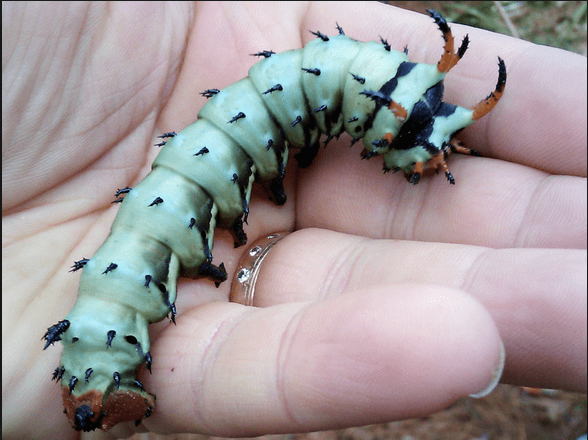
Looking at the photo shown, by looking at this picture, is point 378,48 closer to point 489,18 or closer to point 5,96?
point 5,96

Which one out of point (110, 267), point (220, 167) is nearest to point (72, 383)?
point (110, 267)

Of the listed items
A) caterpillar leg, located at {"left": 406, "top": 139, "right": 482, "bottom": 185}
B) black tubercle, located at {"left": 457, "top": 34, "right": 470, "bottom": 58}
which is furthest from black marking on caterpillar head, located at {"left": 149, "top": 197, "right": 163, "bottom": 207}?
black tubercle, located at {"left": 457, "top": 34, "right": 470, "bottom": 58}

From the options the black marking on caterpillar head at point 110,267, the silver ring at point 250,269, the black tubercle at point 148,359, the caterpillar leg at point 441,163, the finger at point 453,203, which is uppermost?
the caterpillar leg at point 441,163

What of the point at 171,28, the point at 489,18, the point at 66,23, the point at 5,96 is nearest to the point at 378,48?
the point at 171,28

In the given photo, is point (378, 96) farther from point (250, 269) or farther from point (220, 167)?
point (250, 269)

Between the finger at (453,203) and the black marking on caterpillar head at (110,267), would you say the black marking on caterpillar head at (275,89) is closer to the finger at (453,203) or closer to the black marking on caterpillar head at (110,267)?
the finger at (453,203)

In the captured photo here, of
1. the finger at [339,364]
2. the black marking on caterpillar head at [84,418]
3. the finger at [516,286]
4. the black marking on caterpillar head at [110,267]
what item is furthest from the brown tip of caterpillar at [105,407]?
the finger at [516,286]
